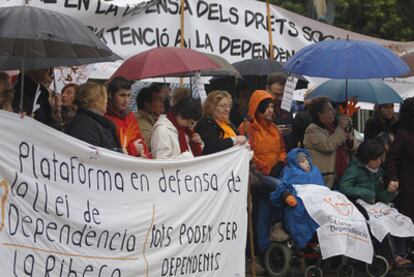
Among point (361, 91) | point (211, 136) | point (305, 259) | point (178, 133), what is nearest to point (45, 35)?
point (178, 133)

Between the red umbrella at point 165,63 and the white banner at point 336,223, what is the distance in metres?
1.51

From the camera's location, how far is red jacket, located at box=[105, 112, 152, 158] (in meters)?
8.12

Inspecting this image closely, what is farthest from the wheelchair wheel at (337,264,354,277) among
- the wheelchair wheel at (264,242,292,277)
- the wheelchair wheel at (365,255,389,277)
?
the wheelchair wheel at (264,242,292,277)

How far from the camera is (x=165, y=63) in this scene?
8938mm

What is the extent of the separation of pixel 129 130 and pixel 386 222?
9.54 ft

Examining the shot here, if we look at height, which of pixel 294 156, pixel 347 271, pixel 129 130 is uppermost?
pixel 129 130

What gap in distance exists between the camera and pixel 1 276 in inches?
252

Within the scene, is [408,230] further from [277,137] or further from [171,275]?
[171,275]

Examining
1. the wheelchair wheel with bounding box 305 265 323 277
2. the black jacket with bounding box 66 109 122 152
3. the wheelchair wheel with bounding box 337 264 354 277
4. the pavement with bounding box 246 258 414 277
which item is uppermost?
the black jacket with bounding box 66 109 122 152

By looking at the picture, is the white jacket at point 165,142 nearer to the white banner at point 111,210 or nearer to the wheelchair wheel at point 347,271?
the white banner at point 111,210

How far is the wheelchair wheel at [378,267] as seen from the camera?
378 inches

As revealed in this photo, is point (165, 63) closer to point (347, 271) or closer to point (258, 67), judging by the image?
point (258, 67)

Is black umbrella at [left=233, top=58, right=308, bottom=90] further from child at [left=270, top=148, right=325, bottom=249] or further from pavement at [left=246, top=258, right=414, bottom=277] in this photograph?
pavement at [left=246, top=258, right=414, bottom=277]

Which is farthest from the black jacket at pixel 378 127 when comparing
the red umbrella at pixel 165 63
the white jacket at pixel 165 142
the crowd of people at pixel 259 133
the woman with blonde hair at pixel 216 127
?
the white jacket at pixel 165 142
